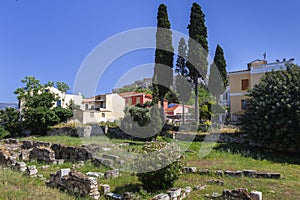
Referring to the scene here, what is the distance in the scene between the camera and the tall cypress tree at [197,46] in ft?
66.1

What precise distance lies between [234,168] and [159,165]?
4.75 metres

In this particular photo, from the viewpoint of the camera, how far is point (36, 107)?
2853cm

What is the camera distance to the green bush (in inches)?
258

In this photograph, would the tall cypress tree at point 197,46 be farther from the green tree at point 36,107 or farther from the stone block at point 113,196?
the green tree at point 36,107

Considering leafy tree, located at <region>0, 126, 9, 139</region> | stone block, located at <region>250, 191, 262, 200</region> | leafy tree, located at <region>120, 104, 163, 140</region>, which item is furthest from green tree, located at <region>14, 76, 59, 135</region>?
stone block, located at <region>250, 191, 262, 200</region>

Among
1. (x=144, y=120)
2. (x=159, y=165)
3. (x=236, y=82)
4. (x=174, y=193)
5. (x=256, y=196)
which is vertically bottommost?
(x=174, y=193)

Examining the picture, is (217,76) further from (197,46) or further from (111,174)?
(111,174)

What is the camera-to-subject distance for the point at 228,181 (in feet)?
26.5

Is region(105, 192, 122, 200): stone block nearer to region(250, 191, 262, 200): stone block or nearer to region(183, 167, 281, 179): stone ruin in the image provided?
region(250, 191, 262, 200): stone block

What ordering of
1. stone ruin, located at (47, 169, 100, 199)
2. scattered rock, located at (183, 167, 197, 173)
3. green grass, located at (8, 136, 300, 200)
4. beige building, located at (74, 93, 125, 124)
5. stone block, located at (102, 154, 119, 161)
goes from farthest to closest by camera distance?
beige building, located at (74, 93, 125, 124) < stone block, located at (102, 154, 119, 161) < scattered rock, located at (183, 167, 197, 173) < green grass, located at (8, 136, 300, 200) < stone ruin, located at (47, 169, 100, 199)

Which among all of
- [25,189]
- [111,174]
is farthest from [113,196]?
[25,189]

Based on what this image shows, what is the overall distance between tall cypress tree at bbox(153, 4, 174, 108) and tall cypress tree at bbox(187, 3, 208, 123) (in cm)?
183

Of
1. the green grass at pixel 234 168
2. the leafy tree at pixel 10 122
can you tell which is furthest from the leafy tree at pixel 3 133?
the green grass at pixel 234 168

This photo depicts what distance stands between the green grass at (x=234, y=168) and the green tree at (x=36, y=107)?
17.3 metres
